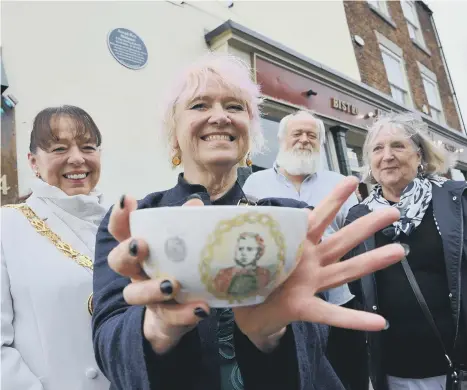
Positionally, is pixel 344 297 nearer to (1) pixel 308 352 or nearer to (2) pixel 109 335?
(1) pixel 308 352

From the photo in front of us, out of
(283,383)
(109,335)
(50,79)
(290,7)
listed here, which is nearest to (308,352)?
(283,383)

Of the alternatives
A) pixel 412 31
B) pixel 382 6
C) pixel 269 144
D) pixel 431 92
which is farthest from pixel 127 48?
pixel 431 92

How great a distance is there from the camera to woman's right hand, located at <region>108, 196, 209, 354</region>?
493mm

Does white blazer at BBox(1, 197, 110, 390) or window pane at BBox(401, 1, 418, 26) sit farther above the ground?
window pane at BBox(401, 1, 418, 26)

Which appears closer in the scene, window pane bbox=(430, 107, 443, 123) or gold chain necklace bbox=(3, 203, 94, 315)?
gold chain necklace bbox=(3, 203, 94, 315)

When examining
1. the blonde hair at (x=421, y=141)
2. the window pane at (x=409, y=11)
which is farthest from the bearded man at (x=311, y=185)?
the window pane at (x=409, y=11)

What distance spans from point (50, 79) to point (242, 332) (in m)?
3.29

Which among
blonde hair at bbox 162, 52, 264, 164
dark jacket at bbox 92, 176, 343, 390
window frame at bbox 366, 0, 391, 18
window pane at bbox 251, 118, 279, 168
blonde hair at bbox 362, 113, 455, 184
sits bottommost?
dark jacket at bbox 92, 176, 343, 390

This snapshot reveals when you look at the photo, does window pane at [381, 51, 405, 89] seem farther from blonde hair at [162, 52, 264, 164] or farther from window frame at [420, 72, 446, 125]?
blonde hair at [162, 52, 264, 164]

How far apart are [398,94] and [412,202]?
836 centimetres

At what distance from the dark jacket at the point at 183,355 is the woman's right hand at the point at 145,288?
2.1 inches

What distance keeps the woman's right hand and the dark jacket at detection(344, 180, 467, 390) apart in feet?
4.64

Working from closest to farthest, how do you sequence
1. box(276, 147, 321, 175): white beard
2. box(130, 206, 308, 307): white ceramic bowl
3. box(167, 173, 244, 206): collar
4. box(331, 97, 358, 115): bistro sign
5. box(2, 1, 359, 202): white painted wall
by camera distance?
box(130, 206, 308, 307): white ceramic bowl, box(167, 173, 244, 206): collar, box(276, 147, 321, 175): white beard, box(2, 1, 359, 202): white painted wall, box(331, 97, 358, 115): bistro sign

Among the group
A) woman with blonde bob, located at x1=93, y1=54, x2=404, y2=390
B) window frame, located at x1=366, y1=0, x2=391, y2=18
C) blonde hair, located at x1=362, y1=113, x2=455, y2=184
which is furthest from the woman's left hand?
window frame, located at x1=366, y1=0, x2=391, y2=18
